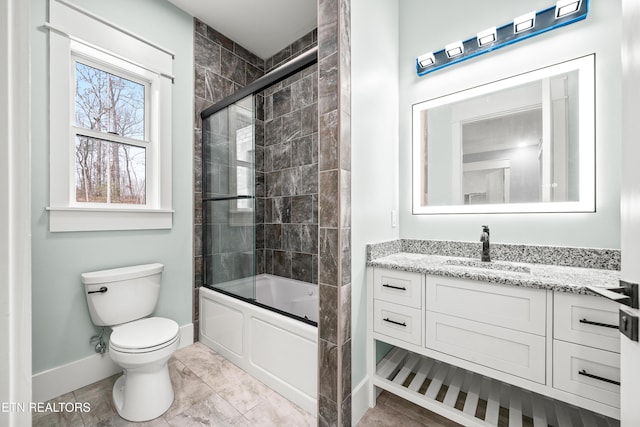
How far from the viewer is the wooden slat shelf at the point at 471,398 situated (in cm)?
132

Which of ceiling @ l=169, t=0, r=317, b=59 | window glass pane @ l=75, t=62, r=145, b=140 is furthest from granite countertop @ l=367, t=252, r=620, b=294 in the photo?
ceiling @ l=169, t=0, r=317, b=59

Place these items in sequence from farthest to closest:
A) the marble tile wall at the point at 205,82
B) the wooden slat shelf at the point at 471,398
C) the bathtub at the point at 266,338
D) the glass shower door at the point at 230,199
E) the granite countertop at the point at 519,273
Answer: the marble tile wall at the point at 205,82 < the glass shower door at the point at 230,199 < the bathtub at the point at 266,338 < the wooden slat shelf at the point at 471,398 < the granite countertop at the point at 519,273

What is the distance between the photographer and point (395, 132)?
198 cm

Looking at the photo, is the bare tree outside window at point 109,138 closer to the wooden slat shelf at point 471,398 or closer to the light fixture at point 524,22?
the wooden slat shelf at point 471,398

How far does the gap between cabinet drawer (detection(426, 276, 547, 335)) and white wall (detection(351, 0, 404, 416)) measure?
43 cm

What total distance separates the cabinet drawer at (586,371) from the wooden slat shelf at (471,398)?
448 millimetres

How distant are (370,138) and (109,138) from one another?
6.32 ft

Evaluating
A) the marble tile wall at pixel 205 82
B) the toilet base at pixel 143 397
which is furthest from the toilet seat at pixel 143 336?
the marble tile wall at pixel 205 82

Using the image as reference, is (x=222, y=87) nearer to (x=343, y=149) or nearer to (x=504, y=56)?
(x=343, y=149)

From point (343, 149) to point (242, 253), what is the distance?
4.44 ft

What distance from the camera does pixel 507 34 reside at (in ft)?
5.20

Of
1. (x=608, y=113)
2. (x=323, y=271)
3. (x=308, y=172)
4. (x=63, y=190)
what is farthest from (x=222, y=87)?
(x=608, y=113)

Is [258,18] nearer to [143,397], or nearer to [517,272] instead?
[517,272]

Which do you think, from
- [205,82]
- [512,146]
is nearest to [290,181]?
[205,82]
